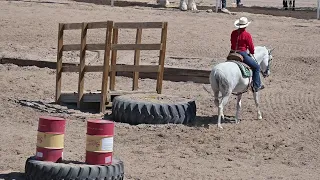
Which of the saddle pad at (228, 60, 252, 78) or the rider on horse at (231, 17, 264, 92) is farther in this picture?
the rider on horse at (231, 17, 264, 92)

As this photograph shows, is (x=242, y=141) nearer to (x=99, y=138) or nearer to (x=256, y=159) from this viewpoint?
(x=256, y=159)

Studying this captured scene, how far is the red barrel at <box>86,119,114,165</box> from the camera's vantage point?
1121cm

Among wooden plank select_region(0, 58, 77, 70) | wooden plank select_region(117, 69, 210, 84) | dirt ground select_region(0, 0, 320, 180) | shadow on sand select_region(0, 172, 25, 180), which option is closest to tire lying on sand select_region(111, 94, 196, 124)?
dirt ground select_region(0, 0, 320, 180)

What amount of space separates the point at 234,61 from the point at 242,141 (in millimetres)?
2093

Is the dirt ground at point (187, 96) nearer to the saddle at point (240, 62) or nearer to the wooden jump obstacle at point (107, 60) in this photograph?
the wooden jump obstacle at point (107, 60)

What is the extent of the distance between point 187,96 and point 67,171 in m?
9.00

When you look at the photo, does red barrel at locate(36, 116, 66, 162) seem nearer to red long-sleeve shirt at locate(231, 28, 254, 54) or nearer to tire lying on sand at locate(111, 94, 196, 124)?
tire lying on sand at locate(111, 94, 196, 124)

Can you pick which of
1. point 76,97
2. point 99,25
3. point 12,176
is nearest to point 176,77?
point 76,97

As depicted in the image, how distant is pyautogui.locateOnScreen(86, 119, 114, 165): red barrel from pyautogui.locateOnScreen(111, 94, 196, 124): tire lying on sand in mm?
5119

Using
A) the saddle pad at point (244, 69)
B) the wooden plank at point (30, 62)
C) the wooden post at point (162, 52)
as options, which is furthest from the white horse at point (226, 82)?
the wooden plank at point (30, 62)

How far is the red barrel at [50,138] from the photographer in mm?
11281

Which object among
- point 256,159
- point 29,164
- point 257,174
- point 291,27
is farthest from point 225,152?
point 291,27

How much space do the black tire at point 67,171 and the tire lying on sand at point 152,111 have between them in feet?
16.9

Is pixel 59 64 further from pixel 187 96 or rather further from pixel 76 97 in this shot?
pixel 187 96
